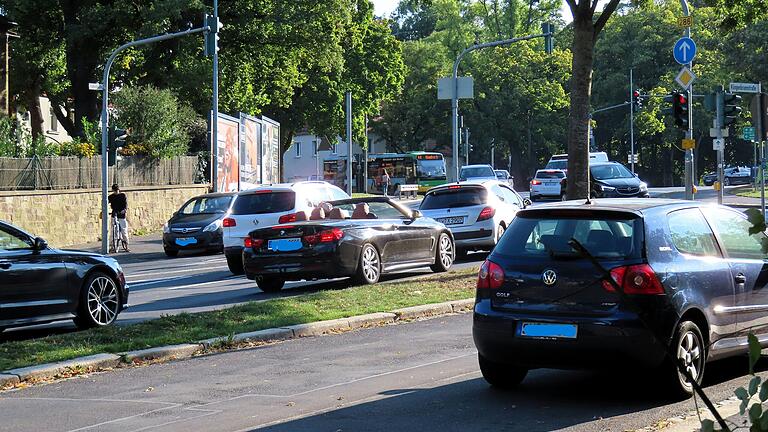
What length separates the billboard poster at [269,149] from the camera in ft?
173

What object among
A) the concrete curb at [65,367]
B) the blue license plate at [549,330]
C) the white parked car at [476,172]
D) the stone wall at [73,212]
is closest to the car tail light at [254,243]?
the concrete curb at [65,367]

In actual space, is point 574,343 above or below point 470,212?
below

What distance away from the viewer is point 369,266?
59.7 ft

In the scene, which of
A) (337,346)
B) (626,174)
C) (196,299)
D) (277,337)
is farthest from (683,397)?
(626,174)

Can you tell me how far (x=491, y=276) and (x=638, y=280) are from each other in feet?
3.84

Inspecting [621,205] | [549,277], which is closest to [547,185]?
[621,205]

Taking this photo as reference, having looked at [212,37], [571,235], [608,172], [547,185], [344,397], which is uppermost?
[212,37]

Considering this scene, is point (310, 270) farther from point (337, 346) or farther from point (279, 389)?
point (279, 389)

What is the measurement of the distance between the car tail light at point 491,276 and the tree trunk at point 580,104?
9768mm

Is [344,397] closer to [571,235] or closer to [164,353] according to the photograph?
[571,235]

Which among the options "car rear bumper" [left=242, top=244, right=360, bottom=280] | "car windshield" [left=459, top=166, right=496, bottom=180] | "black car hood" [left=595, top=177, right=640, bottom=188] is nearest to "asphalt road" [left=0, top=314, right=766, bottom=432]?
"car rear bumper" [left=242, top=244, right=360, bottom=280]

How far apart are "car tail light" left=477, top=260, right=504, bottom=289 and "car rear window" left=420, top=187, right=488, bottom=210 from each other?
14.6 m

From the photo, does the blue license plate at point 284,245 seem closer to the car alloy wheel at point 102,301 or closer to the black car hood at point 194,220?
the car alloy wheel at point 102,301

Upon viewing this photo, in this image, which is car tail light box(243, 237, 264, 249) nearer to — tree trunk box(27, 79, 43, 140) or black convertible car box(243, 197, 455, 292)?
black convertible car box(243, 197, 455, 292)
